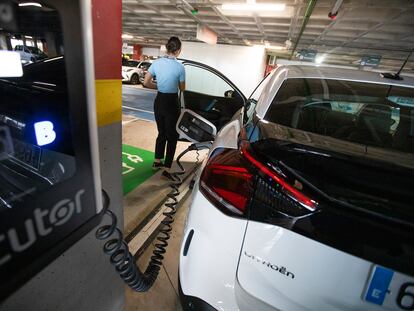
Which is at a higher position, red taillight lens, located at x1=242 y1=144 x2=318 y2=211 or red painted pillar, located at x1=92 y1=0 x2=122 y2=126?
red painted pillar, located at x1=92 y1=0 x2=122 y2=126

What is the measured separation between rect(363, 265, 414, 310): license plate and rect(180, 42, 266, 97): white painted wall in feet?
43.1

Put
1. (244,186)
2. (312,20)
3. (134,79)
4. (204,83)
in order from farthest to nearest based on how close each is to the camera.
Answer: (134,79) → (204,83) → (312,20) → (244,186)

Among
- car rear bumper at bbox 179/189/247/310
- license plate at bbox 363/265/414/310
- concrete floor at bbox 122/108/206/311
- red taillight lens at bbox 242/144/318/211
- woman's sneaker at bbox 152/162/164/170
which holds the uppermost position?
red taillight lens at bbox 242/144/318/211

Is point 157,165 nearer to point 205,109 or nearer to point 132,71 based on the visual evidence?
point 205,109

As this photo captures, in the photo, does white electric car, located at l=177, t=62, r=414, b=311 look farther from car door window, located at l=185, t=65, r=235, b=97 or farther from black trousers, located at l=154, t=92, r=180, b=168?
car door window, located at l=185, t=65, r=235, b=97

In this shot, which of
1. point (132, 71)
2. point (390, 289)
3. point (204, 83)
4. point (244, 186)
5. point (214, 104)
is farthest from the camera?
point (132, 71)

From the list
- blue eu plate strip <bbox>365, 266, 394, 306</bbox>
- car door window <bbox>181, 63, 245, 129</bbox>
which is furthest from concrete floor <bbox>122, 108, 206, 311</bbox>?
blue eu plate strip <bbox>365, 266, 394, 306</bbox>

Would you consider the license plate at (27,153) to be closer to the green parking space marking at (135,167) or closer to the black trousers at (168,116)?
the green parking space marking at (135,167)

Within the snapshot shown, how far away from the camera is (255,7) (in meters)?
6.62

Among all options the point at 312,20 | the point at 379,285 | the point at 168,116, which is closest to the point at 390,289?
the point at 379,285

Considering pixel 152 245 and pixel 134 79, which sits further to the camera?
pixel 134 79

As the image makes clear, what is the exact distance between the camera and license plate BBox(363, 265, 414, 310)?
75 centimetres

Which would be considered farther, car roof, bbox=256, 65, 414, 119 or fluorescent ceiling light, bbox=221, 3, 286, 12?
fluorescent ceiling light, bbox=221, 3, 286, 12

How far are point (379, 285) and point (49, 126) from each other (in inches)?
40.3
